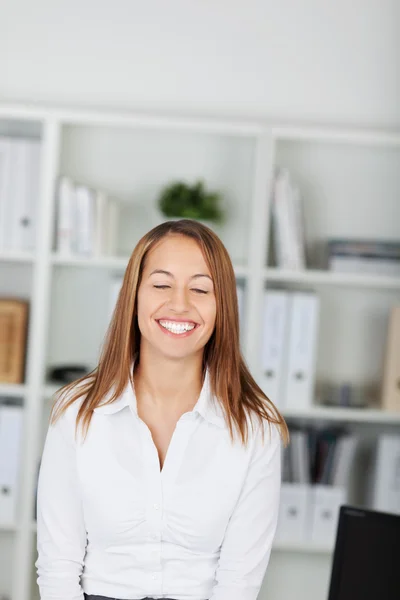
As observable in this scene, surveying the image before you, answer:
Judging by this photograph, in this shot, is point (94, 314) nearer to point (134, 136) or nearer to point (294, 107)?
point (134, 136)

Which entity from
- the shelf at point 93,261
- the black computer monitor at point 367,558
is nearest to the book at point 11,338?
the shelf at point 93,261

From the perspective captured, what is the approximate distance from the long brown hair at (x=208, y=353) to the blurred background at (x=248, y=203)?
4.23ft

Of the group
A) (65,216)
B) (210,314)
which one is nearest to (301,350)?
(65,216)

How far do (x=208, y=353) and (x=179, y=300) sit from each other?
169 mm

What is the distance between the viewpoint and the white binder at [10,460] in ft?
9.83

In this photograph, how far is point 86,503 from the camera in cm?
163

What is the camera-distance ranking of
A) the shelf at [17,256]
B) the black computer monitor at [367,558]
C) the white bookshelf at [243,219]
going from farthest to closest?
the white bookshelf at [243,219]
the shelf at [17,256]
the black computer monitor at [367,558]

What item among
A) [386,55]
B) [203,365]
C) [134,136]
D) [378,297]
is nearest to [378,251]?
[378,297]

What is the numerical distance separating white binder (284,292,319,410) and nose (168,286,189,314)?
1437mm

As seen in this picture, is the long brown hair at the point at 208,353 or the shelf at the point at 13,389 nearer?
the long brown hair at the point at 208,353

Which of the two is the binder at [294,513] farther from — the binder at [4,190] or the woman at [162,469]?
the woman at [162,469]

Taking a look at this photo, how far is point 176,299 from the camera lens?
64.2 inches

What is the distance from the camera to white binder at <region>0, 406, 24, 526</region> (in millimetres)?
2996

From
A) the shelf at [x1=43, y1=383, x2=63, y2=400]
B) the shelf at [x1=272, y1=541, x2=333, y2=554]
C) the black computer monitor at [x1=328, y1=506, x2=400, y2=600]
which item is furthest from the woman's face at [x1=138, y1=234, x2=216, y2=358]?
the shelf at [x1=272, y1=541, x2=333, y2=554]
